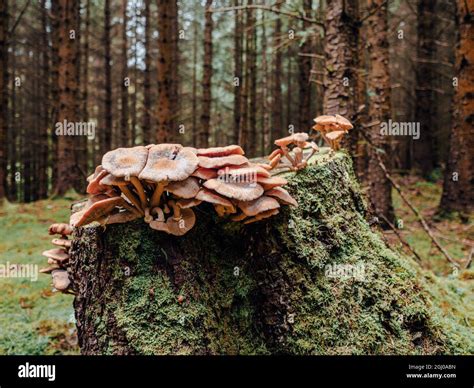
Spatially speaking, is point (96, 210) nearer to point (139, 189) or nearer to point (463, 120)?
point (139, 189)

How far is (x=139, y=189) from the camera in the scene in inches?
98.6

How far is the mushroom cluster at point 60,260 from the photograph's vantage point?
3564 mm

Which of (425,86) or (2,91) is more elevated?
(425,86)

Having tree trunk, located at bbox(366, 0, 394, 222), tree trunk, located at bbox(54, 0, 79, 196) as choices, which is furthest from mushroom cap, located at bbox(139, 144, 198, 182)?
tree trunk, located at bbox(54, 0, 79, 196)

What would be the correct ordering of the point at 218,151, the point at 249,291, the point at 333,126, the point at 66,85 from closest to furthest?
the point at 218,151 < the point at 249,291 < the point at 333,126 < the point at 66,85

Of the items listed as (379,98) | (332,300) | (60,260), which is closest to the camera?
(332,300)

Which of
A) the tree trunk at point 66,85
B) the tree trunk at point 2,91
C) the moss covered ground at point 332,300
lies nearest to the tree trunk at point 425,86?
the tree trunk at point 66,85

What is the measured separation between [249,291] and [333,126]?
1.82 meters

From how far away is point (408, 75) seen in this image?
26.9 m

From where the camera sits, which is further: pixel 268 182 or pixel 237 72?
pixel 237 72

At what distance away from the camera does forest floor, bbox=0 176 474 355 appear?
462cm

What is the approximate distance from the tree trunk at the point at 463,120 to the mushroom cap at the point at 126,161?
8.39 meters

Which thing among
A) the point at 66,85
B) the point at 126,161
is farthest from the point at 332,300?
the point at 66,85
